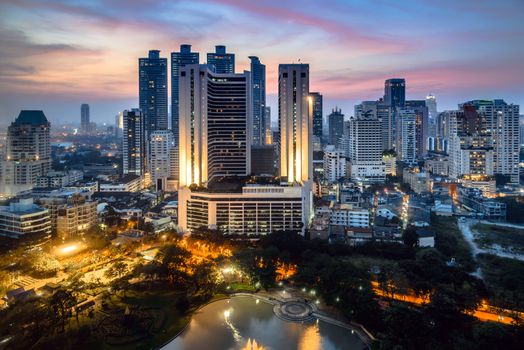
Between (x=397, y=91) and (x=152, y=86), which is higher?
(x=397, y=91)

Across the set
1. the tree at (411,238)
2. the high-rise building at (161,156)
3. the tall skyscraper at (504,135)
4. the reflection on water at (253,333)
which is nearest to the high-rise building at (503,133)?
the tall skyscraper at (504,135)

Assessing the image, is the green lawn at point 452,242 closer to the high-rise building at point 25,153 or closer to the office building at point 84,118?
the high-rise building at point 25,153

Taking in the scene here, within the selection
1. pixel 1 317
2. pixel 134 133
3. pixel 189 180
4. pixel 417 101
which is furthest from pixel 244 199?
pixel 417 101

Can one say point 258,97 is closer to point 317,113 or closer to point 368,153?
point 317,113

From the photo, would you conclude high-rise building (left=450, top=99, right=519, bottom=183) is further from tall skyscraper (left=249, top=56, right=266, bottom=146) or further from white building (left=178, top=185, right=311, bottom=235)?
tall skyscraper (left=249, top=56, right=266, bottom=146)

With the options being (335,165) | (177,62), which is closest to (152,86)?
(177,62)

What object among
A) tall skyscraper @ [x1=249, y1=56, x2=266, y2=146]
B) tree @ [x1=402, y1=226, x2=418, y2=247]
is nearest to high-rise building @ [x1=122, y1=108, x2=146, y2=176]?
tall skyscraper @ [x1=249, y1=56, x2=266, y2=146]

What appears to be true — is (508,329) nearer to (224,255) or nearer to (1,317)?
(224,255)
